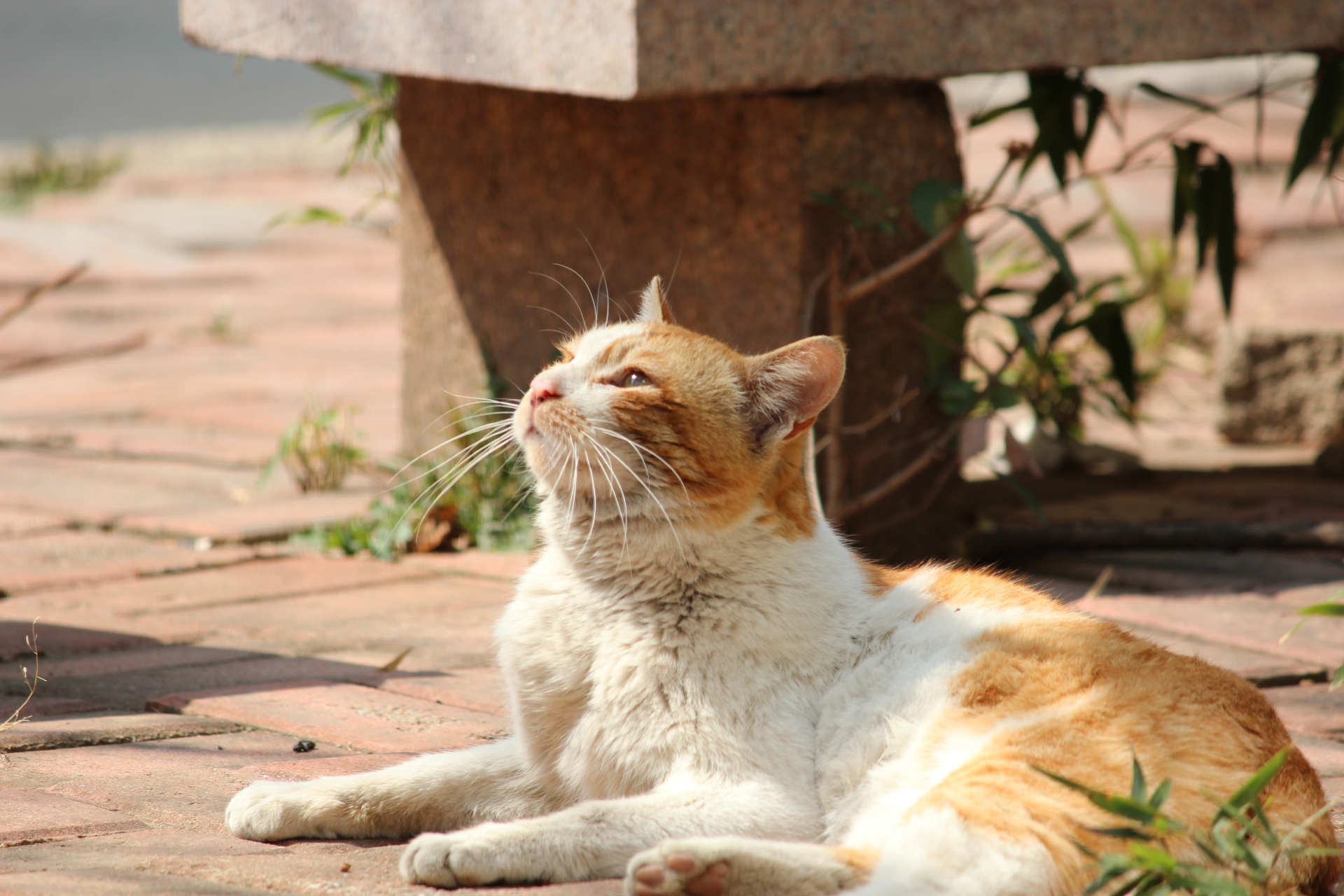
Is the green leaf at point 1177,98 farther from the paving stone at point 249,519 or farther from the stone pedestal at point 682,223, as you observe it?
the paving stone at point 249,519

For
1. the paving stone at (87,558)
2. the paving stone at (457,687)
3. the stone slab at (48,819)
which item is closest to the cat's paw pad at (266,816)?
the stone slab at (48,819)

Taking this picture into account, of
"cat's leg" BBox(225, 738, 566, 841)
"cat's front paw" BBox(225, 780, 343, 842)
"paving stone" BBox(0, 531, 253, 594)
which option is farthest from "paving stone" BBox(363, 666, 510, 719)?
"paving stone" BBox(0, 531, 253, 594)

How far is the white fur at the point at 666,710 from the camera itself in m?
2.01

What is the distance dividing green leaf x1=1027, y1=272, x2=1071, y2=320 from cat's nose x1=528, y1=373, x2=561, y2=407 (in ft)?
7.32

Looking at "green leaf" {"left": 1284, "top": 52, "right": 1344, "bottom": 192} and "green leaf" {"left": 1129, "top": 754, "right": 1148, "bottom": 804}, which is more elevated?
"green leaf" {"left": 1284, "top": 52, "right": 1344, "bottom": 192}

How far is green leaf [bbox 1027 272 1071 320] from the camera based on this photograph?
4285 mm

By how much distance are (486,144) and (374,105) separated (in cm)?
78

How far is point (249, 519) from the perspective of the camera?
4645 mm

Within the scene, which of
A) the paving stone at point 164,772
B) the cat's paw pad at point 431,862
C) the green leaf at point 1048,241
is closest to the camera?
the cat's paw pad at point 431,862

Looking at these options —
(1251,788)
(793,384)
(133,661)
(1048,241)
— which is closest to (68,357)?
(133,661)

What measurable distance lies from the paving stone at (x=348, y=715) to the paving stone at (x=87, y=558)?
123 centimetres

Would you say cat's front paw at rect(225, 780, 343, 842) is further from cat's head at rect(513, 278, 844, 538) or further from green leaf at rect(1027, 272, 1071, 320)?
green leaf at rect(1027, 272, 1071, 320)

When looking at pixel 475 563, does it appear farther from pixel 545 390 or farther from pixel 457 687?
pixel 545 390

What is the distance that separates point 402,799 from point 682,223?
224 centimetres
